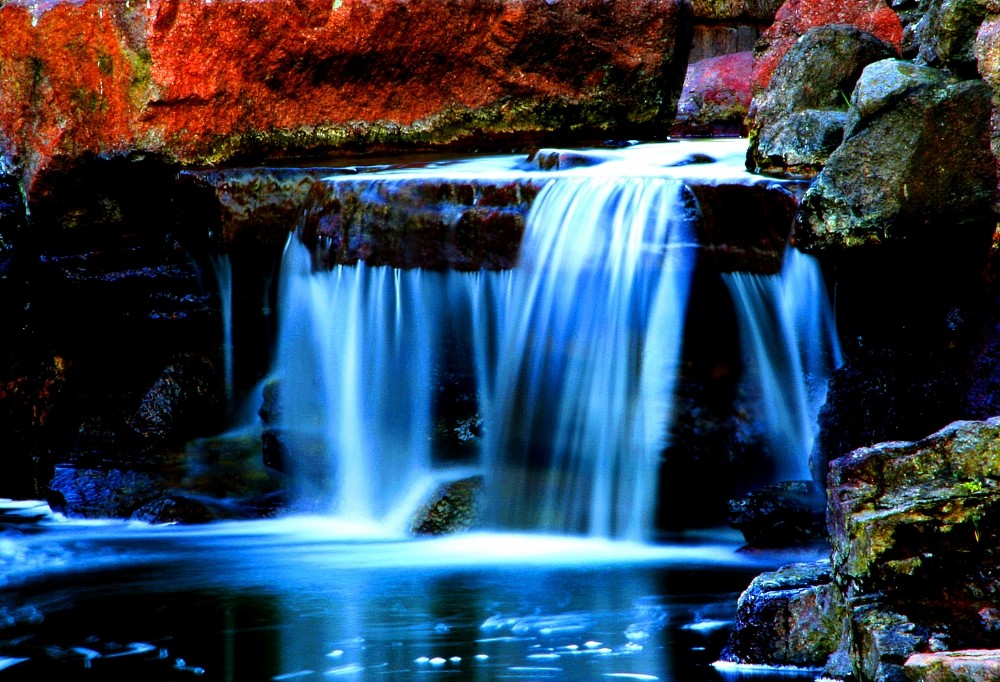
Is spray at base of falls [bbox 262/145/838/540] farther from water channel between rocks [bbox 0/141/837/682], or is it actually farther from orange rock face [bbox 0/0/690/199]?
orange rock face [bbox 0/0/690/199]

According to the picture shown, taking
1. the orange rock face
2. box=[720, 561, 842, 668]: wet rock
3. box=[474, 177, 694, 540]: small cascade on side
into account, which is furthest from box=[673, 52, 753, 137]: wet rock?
box=[720, 561, 842, 668]: wet rock

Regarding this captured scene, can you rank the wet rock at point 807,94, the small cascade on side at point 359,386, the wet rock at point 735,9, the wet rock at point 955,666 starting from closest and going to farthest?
the wet rock at point 955,666, the wet rock at point 807,94, the small cascade on side at point 359,386, the wet rock at point 735,9

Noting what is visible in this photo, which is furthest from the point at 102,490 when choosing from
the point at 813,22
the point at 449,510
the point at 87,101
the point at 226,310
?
the point at 813,22

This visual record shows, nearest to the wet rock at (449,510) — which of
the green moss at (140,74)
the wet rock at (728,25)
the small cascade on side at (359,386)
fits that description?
the small cascade on side at (359,386)

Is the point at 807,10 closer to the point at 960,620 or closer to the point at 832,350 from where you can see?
the point at 832,350

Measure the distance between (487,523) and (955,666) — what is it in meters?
3.55

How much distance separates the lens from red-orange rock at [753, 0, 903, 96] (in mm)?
10883

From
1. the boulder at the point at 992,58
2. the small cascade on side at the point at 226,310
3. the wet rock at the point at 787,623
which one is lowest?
the wet rock at the point at 787,623

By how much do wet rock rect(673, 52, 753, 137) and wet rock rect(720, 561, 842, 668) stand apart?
30.9 ft

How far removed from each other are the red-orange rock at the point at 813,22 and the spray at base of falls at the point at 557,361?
5251mm

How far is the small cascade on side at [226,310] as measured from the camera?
741cm

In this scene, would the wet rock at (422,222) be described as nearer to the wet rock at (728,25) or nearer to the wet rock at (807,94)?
the wet rock at (807,94)

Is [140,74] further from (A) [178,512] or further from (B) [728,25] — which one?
(B) [728,25]

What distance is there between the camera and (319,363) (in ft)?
22.9
